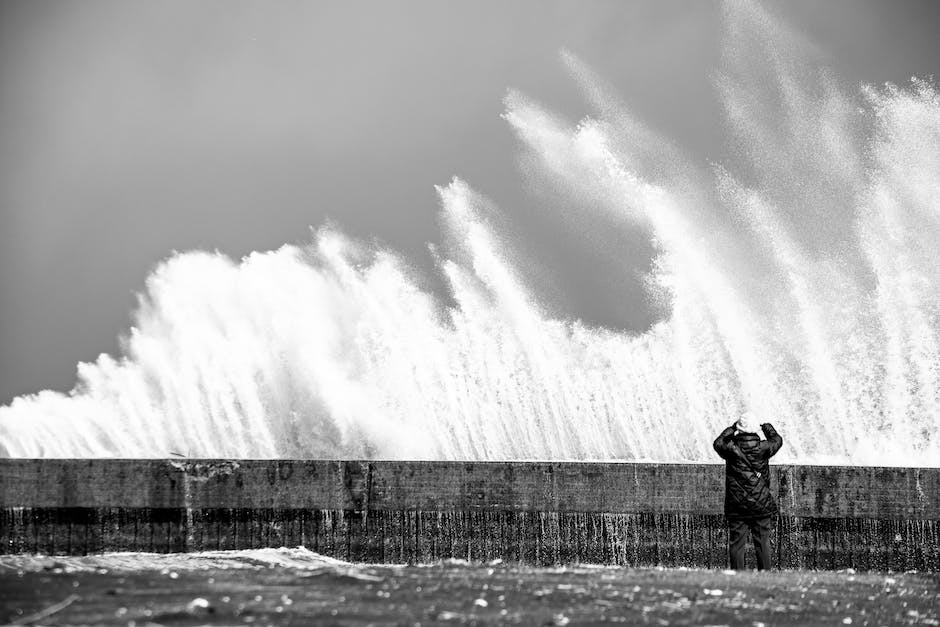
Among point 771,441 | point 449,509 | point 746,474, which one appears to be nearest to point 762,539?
point 746,474

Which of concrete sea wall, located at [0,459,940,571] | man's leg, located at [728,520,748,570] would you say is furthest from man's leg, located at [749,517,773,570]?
concrete sea wall, located at [0,459,940,571]

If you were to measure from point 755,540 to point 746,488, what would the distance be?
593 mm

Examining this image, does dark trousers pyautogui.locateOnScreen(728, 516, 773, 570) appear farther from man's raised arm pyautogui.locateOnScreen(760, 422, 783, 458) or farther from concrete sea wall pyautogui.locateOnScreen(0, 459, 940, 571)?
concrete sea wall pyautogui.locateOnScreen(0, 459, 940, 571)

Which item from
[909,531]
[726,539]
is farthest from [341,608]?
[909,531]

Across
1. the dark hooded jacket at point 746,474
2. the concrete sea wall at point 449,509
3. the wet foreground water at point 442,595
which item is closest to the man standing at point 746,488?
the dark hooded jacket at point 746,474

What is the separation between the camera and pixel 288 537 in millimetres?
14664

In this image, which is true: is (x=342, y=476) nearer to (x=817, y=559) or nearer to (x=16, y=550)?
(x=16, y=550)

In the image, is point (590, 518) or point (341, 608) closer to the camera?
point (341, 608)

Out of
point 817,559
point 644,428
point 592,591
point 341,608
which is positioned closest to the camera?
point 341,608

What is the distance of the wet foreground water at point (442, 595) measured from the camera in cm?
906

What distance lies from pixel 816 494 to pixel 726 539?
1120 mm

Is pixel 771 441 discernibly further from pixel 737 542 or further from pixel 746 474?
pixel 737 542

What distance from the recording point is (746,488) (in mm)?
13188

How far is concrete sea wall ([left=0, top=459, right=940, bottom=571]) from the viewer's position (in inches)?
573
